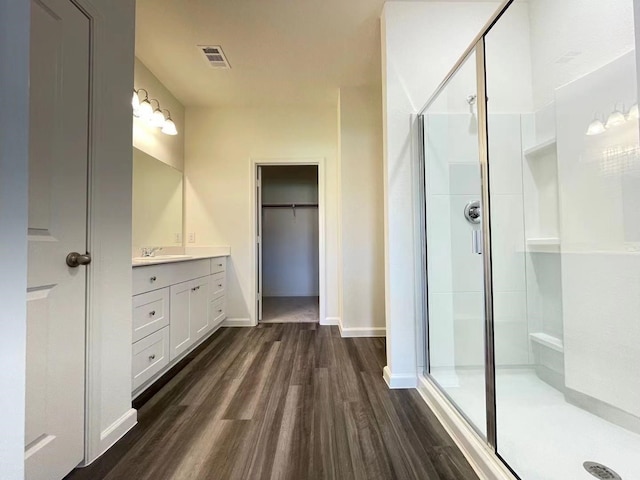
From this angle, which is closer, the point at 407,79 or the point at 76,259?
the point at 76,259

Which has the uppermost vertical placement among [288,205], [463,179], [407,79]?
[407,79]

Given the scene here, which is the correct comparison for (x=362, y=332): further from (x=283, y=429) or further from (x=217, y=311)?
(x=283, y=429)

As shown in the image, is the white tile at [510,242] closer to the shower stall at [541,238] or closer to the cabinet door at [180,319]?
the shower stall at [541,238]

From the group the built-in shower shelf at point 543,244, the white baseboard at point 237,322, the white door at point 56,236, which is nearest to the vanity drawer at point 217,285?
the white baseboard at point 237,322

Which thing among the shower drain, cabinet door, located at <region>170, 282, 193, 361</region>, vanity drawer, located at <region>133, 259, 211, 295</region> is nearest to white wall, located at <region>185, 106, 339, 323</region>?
vanity drawer, located at <region>133, 259, 211, 295</region>

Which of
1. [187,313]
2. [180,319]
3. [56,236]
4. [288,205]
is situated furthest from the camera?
[288,205]

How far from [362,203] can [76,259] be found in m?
2.40

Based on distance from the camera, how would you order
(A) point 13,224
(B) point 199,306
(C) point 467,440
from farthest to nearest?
(B) point 199,306, (C) point 467,440, (A) point 13,224

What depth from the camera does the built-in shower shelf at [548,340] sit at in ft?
5.64

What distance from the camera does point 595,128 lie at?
1.61 m

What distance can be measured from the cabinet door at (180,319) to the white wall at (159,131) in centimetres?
132

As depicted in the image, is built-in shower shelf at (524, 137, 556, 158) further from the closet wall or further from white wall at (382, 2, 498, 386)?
the closet wall

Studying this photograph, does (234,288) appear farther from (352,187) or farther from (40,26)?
(40,26)

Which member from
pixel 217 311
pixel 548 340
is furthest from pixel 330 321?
pixel 548 340
